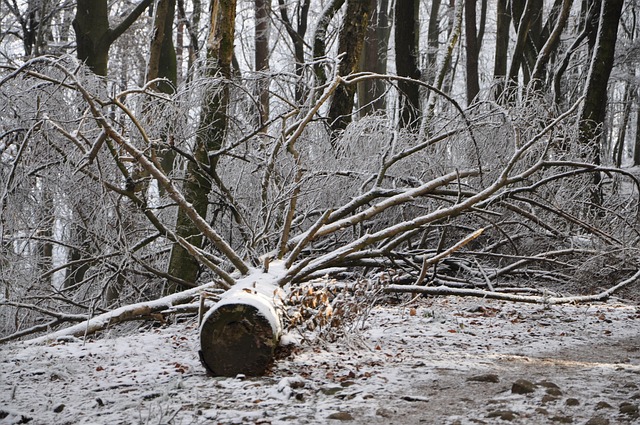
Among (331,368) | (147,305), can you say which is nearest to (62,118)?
(147,305)

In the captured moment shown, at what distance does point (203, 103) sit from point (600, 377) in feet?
11.8

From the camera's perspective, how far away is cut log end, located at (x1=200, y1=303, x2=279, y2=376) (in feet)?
11.4

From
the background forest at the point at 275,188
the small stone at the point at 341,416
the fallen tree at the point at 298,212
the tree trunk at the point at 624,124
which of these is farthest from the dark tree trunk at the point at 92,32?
the tree trunk at the point at 624,124

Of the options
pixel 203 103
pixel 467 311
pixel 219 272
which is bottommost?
pixel 467 311

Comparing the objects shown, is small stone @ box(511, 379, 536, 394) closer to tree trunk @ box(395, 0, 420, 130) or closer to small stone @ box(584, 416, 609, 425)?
small stone @ box(584, 416, 609, 425)

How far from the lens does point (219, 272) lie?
4.01 m

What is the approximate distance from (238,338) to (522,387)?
1.47 meters

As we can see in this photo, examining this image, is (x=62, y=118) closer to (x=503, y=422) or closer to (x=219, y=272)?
(x=219, y=272)

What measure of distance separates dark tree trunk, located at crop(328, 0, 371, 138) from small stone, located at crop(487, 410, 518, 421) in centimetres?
493

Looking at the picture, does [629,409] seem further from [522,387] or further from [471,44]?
[471,44]

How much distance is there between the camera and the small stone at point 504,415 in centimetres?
278

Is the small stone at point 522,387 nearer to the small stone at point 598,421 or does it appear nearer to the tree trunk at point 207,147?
the small stone at point 598,421

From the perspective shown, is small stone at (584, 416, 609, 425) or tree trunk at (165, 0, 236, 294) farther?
tree trunk at (165, 0, 236, 294)

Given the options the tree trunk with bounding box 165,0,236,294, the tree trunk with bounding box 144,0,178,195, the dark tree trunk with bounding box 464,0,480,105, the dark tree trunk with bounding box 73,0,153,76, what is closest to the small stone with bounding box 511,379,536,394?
the tree trunk with bounding box 165,0,236,294
